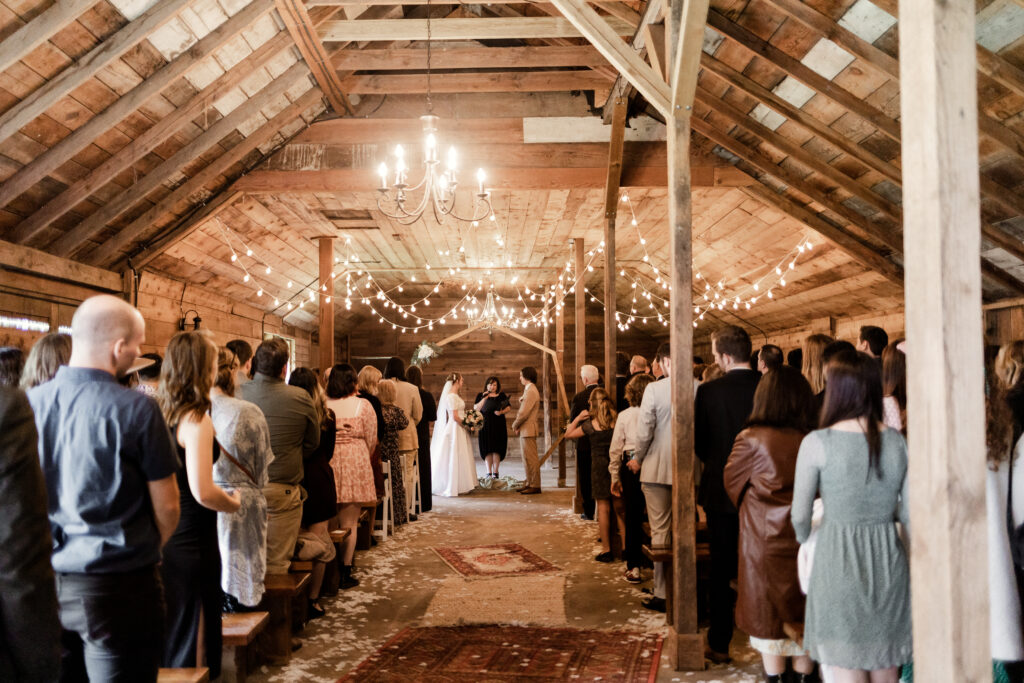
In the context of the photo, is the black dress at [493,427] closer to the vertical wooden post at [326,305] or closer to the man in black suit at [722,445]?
the vertical wooden post at [326,305]

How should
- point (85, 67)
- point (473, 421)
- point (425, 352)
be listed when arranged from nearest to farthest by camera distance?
point (85, 67), point (473, 421), point (425, 352)

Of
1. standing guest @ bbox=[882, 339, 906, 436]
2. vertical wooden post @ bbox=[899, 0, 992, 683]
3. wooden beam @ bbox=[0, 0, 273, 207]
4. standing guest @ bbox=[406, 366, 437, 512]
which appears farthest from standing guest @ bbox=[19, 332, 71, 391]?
standing guest @ bbox=[406, 366, 437, 512]

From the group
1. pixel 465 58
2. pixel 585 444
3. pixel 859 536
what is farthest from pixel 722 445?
pixel 465 58

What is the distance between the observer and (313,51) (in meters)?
6.73

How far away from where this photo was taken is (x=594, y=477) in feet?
21.1

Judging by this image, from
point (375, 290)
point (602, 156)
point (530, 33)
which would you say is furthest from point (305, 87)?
point (375, 290)

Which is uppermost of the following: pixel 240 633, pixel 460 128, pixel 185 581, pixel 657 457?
pixel 460 128

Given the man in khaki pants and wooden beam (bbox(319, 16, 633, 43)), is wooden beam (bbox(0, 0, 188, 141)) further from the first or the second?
the man in khaki pants

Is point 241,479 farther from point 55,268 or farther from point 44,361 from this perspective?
point 55,268

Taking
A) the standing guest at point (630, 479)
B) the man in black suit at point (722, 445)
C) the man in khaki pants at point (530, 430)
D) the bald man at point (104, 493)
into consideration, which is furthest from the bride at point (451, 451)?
the bald man at point (104, 493)

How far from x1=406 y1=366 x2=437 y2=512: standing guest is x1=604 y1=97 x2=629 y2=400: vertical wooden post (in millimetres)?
1922

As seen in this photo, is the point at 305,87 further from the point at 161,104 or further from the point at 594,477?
the point at 594,477

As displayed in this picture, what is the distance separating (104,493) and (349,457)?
3692mm

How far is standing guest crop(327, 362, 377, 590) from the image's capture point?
5.77m
